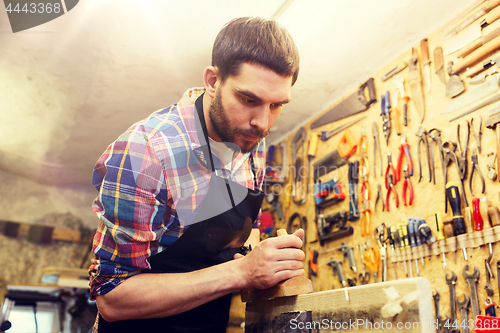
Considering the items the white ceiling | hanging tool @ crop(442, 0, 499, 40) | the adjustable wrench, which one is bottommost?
the adjustable wrench

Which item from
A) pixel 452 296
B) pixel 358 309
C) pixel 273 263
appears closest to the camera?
pixel 358 309

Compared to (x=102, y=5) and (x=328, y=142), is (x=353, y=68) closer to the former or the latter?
(x=328, y=142)

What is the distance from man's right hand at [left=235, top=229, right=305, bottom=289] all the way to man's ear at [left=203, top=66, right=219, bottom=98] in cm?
70

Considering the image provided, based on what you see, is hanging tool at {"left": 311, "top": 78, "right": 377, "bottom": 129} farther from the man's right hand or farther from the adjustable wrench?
the man's right hand

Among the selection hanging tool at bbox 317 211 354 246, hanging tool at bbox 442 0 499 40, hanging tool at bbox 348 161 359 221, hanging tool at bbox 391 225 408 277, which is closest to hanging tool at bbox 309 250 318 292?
hanging tool at bbox 317 211 354 246

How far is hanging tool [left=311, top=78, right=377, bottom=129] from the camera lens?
2.90m

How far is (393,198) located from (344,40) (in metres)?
1.26

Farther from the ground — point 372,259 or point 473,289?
point 372,259

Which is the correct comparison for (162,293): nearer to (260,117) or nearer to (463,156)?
(260,117)

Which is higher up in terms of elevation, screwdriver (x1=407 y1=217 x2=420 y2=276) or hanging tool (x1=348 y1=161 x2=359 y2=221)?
hanging tool (x1=348 y1=161 x2=359 y2=221)

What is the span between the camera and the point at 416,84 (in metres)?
2.46

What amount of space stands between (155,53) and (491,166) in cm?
251

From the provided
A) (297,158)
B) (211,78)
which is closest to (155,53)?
(211,78)

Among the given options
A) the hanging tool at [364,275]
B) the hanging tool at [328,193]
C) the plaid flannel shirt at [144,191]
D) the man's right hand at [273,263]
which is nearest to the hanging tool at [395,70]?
the hanging tool at [328,193]
